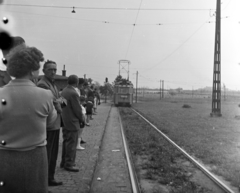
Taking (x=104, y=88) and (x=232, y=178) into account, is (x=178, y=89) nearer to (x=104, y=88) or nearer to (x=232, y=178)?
(x=104, y=88)

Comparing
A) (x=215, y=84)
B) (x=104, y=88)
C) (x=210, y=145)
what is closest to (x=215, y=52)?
(x=215, y=84)

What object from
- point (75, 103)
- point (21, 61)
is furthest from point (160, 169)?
point (21, 61)

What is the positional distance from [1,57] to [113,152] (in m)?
5.58

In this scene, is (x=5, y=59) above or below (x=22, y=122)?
above

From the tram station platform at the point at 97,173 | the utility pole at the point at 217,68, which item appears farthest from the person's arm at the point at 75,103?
the utility pole at the point at 217,68

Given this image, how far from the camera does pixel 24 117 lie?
1667mm

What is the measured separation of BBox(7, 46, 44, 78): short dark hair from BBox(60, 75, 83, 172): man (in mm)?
2862

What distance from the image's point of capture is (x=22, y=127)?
1.68 metres

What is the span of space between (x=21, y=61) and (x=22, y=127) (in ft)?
1.42

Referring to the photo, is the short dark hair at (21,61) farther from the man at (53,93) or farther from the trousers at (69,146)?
the trousers at (69,146)

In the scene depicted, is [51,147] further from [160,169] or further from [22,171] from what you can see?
[160,169]

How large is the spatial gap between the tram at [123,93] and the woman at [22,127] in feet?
90.2

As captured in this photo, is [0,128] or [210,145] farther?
[210,145]

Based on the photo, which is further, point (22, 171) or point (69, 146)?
point (69, 146)
